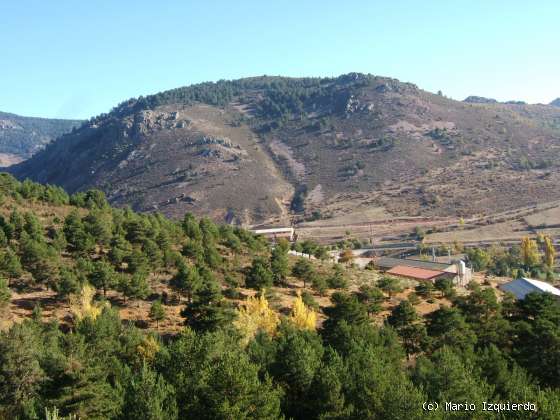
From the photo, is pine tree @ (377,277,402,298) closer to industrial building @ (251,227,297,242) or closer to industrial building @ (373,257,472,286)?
industrial building @ (373,257,472,286)

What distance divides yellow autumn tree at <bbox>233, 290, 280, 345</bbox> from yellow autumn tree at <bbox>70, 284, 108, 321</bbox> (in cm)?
1021

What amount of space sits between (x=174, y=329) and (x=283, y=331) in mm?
9691

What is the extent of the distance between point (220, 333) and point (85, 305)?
12417 mm

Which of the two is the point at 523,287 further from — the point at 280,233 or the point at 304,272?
the point at 280,233

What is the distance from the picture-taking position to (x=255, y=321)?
34.0 meters

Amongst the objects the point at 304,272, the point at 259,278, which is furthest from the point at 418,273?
the point at 259,278

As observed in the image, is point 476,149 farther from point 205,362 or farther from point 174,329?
point 205,362

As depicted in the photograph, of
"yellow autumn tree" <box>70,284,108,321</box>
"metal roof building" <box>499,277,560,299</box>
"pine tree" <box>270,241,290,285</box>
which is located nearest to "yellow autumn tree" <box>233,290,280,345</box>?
"yellow autumn tree" <box>70,284,108,321</box>

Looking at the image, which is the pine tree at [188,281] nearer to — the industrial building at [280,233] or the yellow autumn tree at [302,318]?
the yellow autumn tree at [302,318]

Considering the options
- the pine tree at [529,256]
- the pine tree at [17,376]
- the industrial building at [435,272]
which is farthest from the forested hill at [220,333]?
the pine tree at [529,256]

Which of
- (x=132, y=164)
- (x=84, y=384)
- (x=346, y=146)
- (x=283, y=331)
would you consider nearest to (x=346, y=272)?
(x=283, y=331)

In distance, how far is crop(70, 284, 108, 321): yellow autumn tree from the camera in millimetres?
32375

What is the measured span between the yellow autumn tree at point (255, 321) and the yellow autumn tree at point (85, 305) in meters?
10.2

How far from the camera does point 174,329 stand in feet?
118
